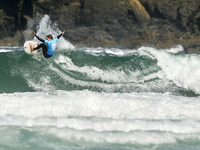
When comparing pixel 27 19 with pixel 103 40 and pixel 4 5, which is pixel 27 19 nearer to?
pixel 4 5

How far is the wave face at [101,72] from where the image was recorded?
336 inches

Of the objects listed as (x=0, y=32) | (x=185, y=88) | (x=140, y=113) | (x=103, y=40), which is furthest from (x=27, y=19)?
(x=140, y=113)

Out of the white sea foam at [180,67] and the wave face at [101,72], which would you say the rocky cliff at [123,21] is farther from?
the wave face at [101,72]

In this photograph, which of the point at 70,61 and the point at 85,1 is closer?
the point at 70,61

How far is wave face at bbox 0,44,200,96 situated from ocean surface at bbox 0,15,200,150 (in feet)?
0.09

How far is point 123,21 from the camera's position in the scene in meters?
29.3

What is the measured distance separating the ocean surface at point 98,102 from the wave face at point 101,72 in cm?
3

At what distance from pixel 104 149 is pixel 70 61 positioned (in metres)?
5.89

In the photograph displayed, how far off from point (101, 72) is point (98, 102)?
3227 millimetres

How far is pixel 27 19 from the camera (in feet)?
97.9

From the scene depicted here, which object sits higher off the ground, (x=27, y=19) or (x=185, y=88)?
(x=27, y=19)

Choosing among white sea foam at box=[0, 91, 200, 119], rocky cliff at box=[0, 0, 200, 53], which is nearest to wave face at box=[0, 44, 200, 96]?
white sea foam at box=[0, 91, 200, 119]

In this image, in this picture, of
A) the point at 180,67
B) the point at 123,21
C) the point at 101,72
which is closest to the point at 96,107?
the point at 101,72

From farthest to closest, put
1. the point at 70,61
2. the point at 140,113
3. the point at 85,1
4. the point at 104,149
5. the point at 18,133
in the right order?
the point at 85,1, the point at 70,61, the point at 140,113, the point at 18,133, the point at 104,149
